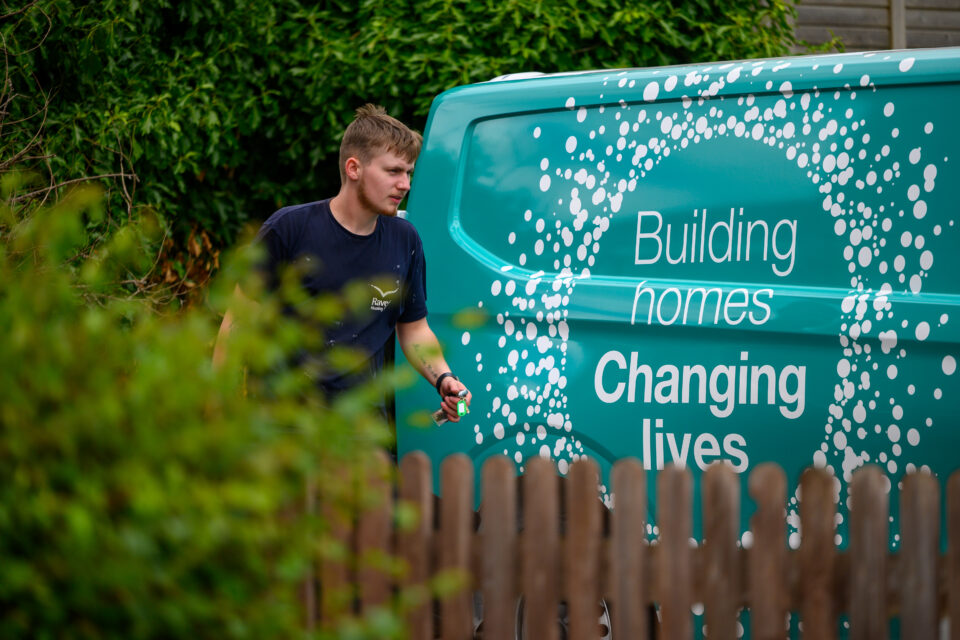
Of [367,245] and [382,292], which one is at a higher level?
[367,245]

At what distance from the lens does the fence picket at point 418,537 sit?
2881mm

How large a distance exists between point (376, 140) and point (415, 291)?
52 centimetres

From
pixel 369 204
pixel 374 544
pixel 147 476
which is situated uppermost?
pixel 369 204

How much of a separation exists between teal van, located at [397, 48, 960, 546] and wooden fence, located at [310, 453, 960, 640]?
0.39m

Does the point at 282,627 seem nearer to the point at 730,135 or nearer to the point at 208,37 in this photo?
the point at 730,135

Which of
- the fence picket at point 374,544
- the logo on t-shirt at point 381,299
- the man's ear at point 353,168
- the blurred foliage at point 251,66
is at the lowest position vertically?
the fence picket at point 374,544

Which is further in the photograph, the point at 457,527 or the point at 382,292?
the point at 382,292

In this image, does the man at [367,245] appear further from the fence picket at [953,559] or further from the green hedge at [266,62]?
the green hedge at [266,62]

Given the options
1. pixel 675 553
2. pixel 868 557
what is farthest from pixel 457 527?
pixel 868 557

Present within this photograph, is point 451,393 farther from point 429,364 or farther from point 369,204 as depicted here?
point 369,204

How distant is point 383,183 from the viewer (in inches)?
143

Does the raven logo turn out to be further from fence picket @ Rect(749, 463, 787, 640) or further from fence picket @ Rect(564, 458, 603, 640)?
fence picket @ Rect(749, 463, 787, 640)

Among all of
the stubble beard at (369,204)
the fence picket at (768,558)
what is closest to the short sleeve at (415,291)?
the stubble beard at (369,204)

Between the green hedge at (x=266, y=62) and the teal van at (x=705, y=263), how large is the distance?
234cm
